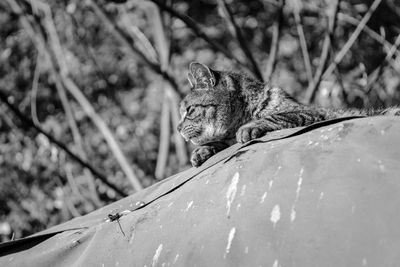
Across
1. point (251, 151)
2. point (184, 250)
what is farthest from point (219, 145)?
point (184, 250)

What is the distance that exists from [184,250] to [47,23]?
531 centimetres

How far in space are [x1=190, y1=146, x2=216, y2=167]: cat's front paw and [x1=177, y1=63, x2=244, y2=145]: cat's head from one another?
A: 707mm

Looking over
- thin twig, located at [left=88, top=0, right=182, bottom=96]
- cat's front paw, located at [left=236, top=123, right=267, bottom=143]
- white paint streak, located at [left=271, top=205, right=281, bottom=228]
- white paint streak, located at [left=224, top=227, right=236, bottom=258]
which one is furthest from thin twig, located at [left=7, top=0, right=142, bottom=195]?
white paint streak, located at [left=271, top=205, right=281, bottom=228]

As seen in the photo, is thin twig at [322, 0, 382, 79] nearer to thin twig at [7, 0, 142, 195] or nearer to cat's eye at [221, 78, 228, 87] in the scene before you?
cat's eye at [221, 78, 228, 87]

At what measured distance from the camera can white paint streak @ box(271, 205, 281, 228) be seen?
6.67 ft

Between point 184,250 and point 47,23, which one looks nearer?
point 184,250

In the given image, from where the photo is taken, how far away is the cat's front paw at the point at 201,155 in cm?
333

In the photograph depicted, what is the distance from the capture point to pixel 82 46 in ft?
26.2

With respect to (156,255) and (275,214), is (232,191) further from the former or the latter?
(156,255)

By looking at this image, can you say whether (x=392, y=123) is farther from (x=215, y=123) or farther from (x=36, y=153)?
(x=36, y=153)

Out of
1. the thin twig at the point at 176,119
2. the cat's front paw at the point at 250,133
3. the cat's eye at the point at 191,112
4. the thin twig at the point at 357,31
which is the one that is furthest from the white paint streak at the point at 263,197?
the thin twig at the point at 357,31

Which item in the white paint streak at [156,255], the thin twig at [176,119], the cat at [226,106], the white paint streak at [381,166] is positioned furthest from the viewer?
the thin twig at [176,119]

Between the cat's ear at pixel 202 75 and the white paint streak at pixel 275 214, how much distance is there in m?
2.63

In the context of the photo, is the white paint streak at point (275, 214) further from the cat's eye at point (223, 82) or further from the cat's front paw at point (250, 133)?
the cat's eye at point (223, 82)
